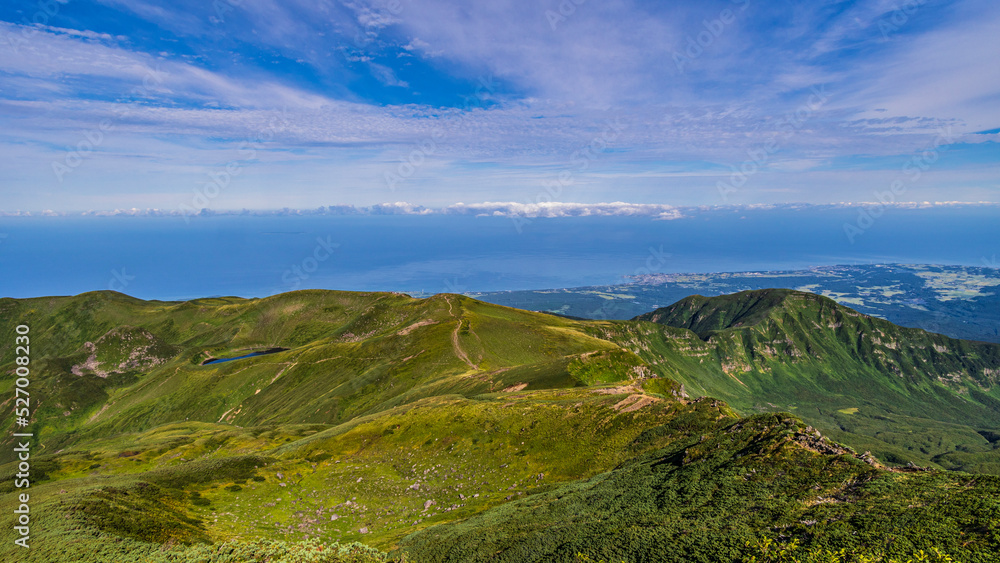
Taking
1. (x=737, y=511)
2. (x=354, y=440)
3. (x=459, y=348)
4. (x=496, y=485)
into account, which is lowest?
(x=354, y=440)

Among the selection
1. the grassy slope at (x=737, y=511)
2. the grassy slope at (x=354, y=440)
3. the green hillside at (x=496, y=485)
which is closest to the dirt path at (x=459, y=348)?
the grassy slope at (x=354, y=440)

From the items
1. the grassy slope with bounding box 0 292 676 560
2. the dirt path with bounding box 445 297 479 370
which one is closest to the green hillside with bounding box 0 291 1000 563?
the grassy slope with bounding box 0 292 676 560

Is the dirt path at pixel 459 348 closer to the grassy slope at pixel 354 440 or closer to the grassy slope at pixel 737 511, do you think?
the grassy slope at pixel 354 440

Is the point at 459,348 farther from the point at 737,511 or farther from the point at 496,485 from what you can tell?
the point at 737,511

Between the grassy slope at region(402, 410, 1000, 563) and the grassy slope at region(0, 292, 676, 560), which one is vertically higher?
the grassy slope at region(402, 410, 1000, 563)

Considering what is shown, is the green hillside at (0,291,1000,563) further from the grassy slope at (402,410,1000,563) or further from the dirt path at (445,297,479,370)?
the dirt path at (445,297,479,370)

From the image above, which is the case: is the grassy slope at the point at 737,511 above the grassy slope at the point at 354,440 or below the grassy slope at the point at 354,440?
above

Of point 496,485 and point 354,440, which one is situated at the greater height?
point 496,485

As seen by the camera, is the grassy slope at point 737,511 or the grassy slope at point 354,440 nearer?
the grassy slope at point 737,511

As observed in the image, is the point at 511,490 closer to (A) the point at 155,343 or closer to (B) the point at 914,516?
(B) the point at 914,516

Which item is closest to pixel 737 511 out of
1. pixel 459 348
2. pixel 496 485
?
pixel 496 485

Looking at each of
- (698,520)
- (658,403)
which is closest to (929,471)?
(698,520)
